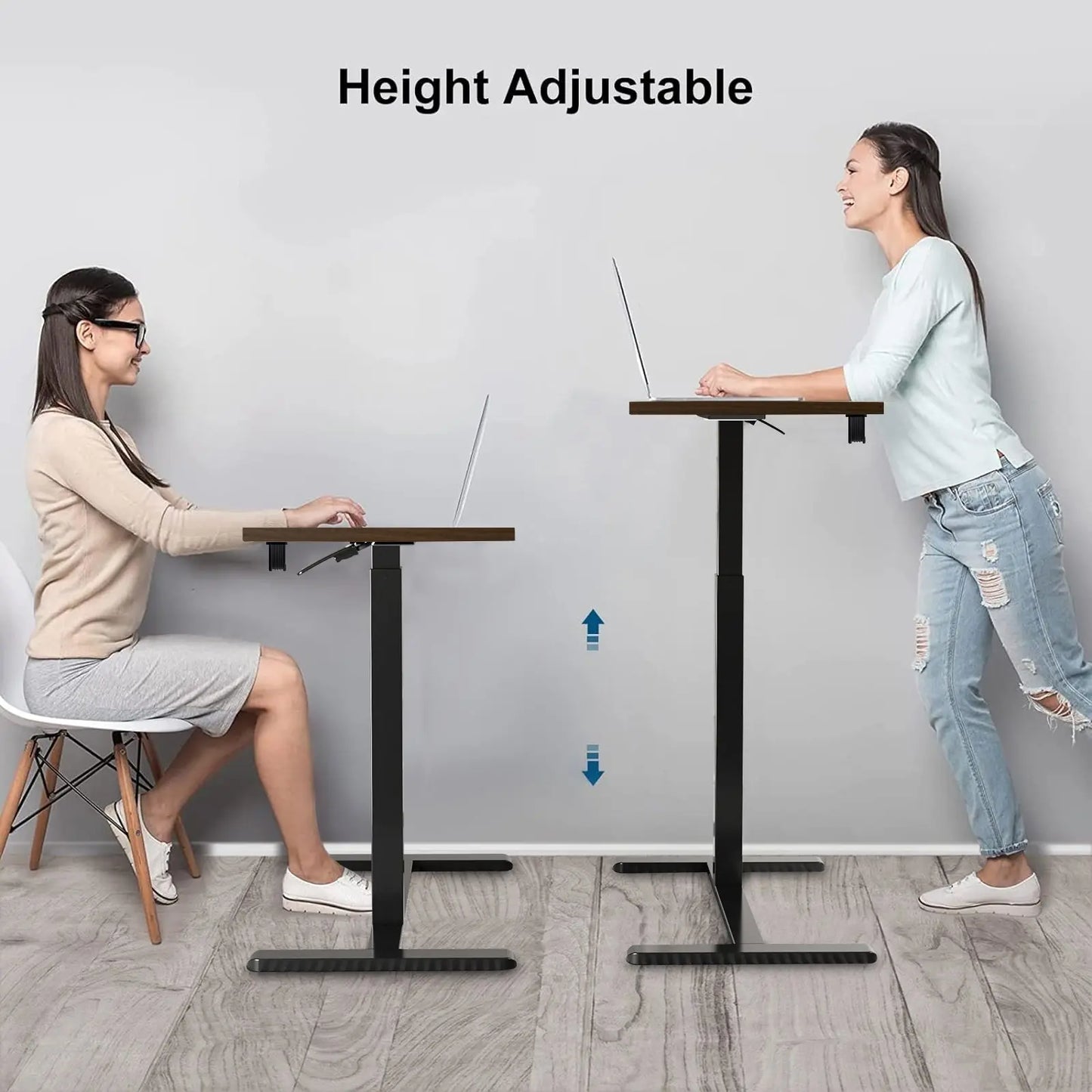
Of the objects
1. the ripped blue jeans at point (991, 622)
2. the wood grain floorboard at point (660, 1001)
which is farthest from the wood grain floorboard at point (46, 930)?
the ripped blue jeans at point (991, 622)

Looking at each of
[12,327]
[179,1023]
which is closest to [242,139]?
[12,327]

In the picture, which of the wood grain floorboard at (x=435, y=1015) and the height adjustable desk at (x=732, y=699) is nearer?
the wood grain floorboard at (x=435, y=1015)

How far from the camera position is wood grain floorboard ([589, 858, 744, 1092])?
212 centimetres

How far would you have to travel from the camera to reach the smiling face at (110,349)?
2.74 metres

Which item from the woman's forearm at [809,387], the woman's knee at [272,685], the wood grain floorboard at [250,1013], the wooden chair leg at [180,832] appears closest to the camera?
the wood grain floorboard at [250,1013]

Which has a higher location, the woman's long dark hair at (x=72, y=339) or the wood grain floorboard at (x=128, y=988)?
the woman's long dark hair at (x=72, y=339)

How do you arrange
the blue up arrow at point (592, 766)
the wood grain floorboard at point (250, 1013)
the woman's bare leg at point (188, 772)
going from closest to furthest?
the wood grain floorboard at point (250, 1013), the woman's bare leg at point (188, 772), the blue up arrow at point (592, 766)

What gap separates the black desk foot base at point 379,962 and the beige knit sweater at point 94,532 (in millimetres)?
692

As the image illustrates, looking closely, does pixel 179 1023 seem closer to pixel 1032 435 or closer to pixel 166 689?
pixel 166 689

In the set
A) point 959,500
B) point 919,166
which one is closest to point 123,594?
point 959,500

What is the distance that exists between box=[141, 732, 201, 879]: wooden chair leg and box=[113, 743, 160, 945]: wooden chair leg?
27 cm

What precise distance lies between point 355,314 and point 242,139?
438mm

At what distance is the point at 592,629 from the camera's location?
3.07 meters

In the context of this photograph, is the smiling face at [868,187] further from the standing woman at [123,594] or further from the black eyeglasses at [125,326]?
the black eyeglasses at [125,326]
